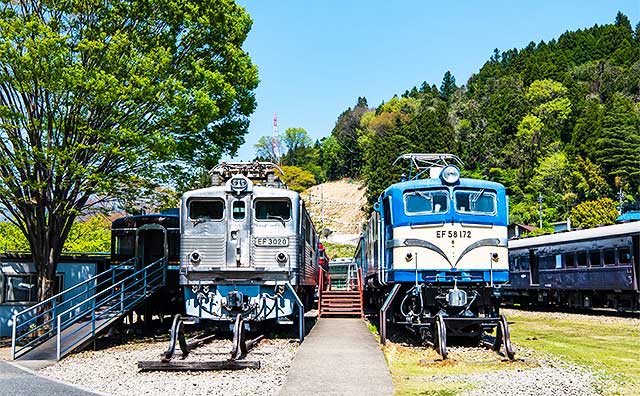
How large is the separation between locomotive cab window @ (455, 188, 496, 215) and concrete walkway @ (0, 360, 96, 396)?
28.4ft

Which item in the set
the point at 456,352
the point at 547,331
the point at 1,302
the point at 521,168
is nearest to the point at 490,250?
the point at 456,352

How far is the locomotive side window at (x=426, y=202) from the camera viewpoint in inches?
570

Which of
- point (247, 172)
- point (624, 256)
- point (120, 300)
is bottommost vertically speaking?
point (120, 300)

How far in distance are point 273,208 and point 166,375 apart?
5.96 meters

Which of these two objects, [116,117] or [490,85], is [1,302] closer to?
[116,117]

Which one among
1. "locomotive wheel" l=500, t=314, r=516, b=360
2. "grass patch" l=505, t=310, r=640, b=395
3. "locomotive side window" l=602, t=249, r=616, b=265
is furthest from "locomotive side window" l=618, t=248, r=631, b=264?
"locomotive wheel" l=500, t=314, r=516, b=360

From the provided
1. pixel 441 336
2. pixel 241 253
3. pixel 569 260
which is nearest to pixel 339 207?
pixel 569 260

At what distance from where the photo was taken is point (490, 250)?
563 inches

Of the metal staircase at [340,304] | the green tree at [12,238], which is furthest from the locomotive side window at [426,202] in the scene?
the green tree at [12,238]

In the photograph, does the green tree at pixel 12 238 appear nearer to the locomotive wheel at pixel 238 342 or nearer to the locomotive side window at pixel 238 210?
the locomotive side window at pixel 238 210

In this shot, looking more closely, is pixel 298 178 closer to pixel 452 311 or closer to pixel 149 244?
pixel 149 244

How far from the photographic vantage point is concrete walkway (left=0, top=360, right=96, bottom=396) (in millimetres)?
9605

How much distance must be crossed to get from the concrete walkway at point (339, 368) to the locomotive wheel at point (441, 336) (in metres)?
1.12

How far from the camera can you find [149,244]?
2005 cm
